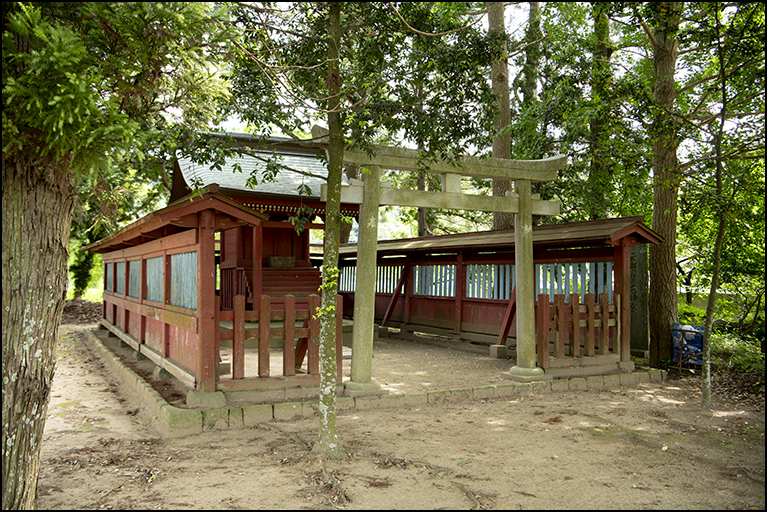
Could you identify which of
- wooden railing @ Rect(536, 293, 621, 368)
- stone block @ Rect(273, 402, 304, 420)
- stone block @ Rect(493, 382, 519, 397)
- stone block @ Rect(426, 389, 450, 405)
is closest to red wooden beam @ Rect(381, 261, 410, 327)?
wooden railing @ Rect(536, 293, 621, 368)

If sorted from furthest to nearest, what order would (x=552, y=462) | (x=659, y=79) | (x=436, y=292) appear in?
(x=436, y=292), (x=659, y=79), (x=552, y=462)

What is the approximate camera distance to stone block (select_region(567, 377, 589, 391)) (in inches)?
332

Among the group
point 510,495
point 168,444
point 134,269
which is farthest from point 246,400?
point 134,269

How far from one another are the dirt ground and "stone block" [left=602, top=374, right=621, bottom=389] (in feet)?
2.32

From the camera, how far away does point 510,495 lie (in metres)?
4.34

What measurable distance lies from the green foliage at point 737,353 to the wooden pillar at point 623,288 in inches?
61.8

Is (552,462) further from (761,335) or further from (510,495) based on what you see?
(761,335)

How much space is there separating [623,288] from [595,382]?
5.58ft

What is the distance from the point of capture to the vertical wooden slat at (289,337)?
693cm

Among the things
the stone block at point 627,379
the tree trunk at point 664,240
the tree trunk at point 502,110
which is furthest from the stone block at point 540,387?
the tree trunk at point 502,110

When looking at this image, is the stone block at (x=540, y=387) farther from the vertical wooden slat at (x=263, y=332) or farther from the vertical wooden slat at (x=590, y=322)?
the vertical wooden slat at (x=263, y=332)

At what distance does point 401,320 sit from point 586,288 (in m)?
5.77

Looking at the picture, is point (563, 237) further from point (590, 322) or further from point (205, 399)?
point (205, 399)

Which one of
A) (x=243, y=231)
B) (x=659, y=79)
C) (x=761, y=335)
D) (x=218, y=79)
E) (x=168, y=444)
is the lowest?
(x=168, y=444)
